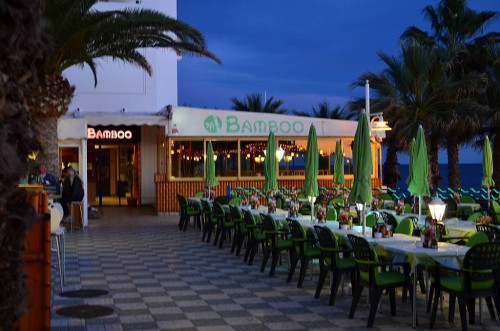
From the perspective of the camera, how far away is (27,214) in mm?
2732

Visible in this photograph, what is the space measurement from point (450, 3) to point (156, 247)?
1630 centimetres

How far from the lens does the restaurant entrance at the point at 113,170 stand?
28656 millimetres

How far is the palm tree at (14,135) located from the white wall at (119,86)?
25.0m

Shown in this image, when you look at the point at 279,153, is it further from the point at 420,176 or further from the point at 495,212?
the point at 420,176

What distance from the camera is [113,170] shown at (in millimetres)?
29422

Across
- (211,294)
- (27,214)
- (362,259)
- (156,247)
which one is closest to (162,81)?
(156,247)

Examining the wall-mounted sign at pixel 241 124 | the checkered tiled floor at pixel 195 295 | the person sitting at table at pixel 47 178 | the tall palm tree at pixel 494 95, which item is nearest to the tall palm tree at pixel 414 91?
the tall palm tree at pixel 494 95

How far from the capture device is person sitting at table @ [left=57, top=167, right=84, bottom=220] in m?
18.2

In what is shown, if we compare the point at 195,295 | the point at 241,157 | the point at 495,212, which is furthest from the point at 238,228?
the point at 241,157

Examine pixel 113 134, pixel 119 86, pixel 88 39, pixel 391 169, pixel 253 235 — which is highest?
pixel 119 86

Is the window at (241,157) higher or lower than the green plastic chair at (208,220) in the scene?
higher

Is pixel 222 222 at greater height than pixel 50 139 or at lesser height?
lesser

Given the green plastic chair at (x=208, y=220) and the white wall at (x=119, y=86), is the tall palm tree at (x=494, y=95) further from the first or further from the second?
the white wall at (x=119, y=86)

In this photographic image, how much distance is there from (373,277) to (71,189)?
40.4ft
